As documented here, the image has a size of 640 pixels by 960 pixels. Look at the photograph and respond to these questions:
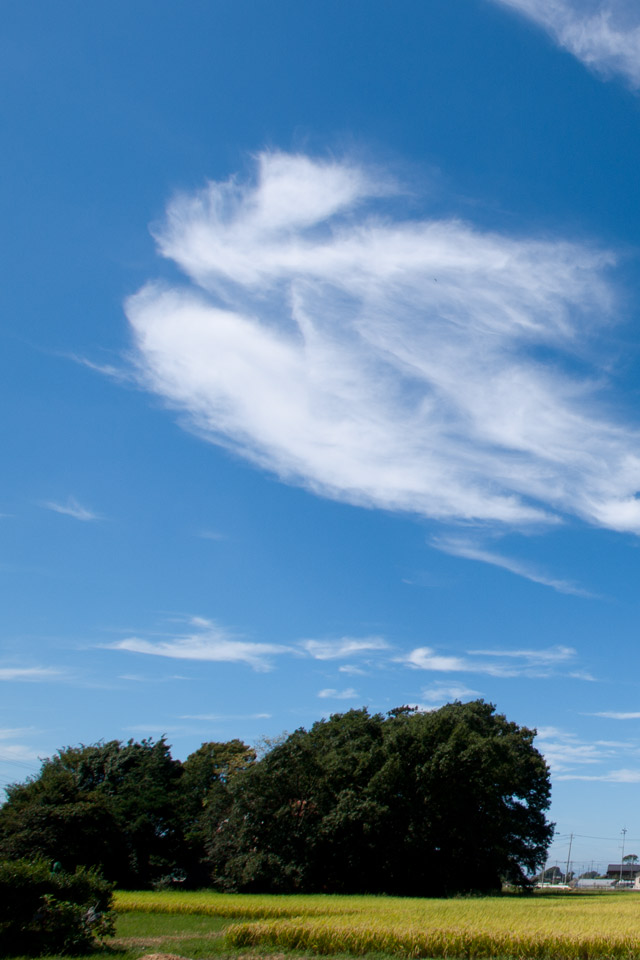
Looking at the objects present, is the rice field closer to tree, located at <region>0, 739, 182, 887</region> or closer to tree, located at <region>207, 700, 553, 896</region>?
tree, located at <region>0, 739, 182, 887</region>

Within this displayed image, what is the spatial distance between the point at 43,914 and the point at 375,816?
3067 cm

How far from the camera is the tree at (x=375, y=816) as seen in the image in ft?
142

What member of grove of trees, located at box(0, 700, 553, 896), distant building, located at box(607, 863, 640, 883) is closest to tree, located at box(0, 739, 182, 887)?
grove of trees, located at box(0, 700, 553, 896)

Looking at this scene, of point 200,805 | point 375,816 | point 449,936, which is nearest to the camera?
point 449,936

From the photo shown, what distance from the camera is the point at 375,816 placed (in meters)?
42.7

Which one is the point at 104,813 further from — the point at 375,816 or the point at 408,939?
the point at 408,939

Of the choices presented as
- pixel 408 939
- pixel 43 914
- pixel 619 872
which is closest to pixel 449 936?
pixel 408 939

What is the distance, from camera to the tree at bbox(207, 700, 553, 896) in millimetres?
43312

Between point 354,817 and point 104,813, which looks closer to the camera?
point 104,813

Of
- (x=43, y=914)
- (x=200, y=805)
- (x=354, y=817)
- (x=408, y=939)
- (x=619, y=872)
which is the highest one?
(x=43, y=914)

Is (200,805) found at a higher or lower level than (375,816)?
lower

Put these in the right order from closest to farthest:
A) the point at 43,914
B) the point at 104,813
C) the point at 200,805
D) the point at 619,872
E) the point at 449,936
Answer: the point at 43,914 < the point at 449,936 < the point at 104,813 < the point at 200,805 < the point at 619,872

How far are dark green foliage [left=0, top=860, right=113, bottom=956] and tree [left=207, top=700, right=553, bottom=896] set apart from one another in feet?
94.7

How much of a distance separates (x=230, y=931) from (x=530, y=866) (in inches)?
1701
